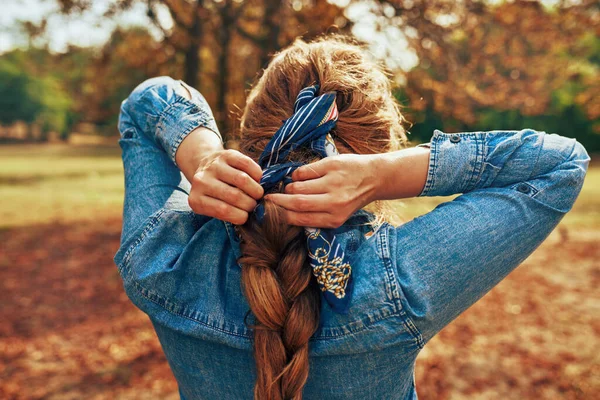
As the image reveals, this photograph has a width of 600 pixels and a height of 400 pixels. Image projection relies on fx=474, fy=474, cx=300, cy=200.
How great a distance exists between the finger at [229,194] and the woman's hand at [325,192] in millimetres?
53

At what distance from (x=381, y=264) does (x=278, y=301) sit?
26 cm

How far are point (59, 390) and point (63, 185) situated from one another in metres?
15.4

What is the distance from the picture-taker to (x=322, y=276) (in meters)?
1.10

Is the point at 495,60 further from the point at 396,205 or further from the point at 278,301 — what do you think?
the point at 278,301

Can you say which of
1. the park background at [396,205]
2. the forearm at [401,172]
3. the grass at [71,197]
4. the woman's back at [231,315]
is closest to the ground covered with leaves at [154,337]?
the park background at [396,205]

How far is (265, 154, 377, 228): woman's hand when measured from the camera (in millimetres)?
1063

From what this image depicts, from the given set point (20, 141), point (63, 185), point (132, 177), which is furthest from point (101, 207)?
point (20, 141)

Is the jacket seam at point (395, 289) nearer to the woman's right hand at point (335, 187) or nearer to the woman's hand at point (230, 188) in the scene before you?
the woman's right hand at point (335, 187)

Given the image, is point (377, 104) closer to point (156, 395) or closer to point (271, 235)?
point (271, 235)

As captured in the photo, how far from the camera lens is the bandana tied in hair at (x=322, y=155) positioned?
1104 mm

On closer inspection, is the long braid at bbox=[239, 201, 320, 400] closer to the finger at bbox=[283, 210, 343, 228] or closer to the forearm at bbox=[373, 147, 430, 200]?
the finger at bbox=[283, 210, 343, 228]

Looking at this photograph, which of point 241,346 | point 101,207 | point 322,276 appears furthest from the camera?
point 101,207

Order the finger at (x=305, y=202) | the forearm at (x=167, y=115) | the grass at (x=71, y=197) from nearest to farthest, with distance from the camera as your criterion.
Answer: the finger at (x=305, y=202) < the forearm at (x=167, y=115) < the grass at (x=71, y=197)

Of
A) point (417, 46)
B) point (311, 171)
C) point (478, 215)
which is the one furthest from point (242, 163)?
point (417, 46)
